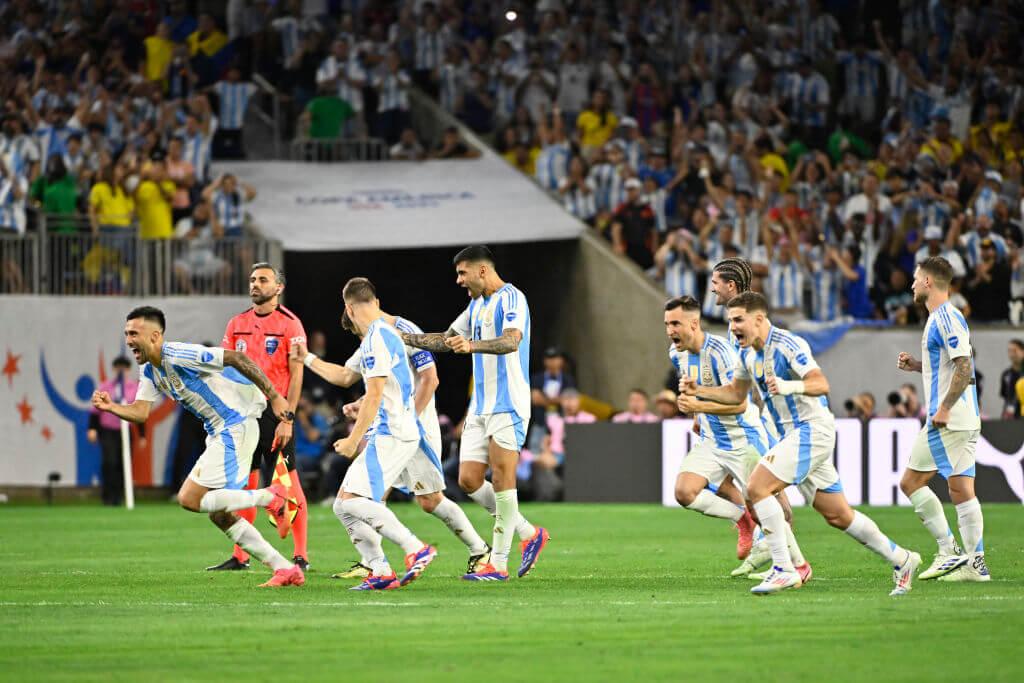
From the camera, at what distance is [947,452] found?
43.3 ft

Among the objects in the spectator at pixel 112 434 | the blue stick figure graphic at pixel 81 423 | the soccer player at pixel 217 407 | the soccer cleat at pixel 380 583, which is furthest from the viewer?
the blue stick figure graphic at pixel 81 423

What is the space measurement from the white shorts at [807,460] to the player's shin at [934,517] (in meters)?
1.71

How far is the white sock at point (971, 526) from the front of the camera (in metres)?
13.0

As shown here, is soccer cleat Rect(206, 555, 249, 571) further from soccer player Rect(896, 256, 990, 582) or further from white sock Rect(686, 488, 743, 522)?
soccer player Rect(896, 256, 990, 582)

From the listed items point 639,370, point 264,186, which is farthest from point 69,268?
point 639,370

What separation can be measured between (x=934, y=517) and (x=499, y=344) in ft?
11.4

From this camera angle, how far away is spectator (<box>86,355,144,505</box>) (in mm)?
26734

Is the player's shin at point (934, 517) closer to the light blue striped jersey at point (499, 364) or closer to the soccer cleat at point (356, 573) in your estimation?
the light blue striped jersey at point (499, 364)

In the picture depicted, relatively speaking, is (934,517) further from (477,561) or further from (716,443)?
(477,561)

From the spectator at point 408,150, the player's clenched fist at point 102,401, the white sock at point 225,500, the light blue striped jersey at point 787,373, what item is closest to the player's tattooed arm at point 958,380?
the light blue striped jersey at point 787,373

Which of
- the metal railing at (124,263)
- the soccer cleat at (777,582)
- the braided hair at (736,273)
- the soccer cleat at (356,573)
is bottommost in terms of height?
the soccer cleat at (356,573)

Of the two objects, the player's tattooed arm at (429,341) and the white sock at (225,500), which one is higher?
the player's tattooed arm at (429,341)

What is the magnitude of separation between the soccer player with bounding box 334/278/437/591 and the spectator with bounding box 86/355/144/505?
14.7 m

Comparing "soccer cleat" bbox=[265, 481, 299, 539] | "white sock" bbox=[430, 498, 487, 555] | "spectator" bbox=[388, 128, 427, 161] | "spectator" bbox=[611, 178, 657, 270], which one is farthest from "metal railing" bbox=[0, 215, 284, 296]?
"white sock" bbox=[430, 498, 487, 555]
